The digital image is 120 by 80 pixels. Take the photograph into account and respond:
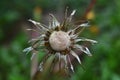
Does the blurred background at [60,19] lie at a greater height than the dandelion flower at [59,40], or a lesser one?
lesser

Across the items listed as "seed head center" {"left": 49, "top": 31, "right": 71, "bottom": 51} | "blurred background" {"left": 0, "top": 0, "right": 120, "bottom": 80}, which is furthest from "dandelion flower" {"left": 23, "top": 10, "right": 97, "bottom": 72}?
"blurred background" {"left": 0, "top": 0, "right": 120, "bottom": 80}

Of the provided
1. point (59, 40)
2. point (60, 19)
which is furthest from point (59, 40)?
point (60, 19)

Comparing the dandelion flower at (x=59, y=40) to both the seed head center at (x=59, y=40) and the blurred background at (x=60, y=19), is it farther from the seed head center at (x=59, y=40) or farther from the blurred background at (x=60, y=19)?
the blurred background at (x=60, y=19)

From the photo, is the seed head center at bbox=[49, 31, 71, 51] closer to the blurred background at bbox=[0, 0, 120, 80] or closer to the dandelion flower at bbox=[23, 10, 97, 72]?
the dandelion flower at bbox=[23, 10, 97, 72]

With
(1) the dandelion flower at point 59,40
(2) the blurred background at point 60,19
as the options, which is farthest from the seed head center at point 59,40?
(2) the blurred background at point 60,19

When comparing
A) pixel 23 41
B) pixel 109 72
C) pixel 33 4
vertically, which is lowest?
pixel 109 72

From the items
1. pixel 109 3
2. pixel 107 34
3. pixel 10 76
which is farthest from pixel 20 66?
pixel 109 3

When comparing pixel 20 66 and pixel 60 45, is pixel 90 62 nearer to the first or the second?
pixel 20 66

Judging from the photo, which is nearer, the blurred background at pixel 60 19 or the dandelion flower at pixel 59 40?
the dandelion flower at pixel 59 40
